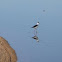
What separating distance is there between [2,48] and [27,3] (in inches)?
717

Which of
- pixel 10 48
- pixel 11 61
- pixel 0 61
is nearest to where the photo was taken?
pixel 0 61

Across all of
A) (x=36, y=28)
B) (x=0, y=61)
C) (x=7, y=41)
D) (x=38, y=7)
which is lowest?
(x=0, y=61)

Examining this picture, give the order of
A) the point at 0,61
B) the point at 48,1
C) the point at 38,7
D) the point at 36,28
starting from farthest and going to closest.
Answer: the point at 48,1
the point at 38,7
the point at 36,28
the point at 0,61

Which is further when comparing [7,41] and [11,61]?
[7,41]

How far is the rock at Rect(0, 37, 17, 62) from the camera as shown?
1634 cm

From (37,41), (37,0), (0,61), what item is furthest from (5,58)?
(37,0)

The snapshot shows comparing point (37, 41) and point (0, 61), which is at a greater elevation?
point (37, 41)

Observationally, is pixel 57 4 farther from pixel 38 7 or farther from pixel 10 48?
pixel 10 48

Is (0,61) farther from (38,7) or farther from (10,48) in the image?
(38,7)

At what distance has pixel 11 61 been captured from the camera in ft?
56.0

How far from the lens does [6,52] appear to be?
17281mm

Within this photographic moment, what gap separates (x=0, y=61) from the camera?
15.7 m

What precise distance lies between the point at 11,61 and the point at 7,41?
120 inches

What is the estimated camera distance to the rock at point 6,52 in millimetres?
16344
